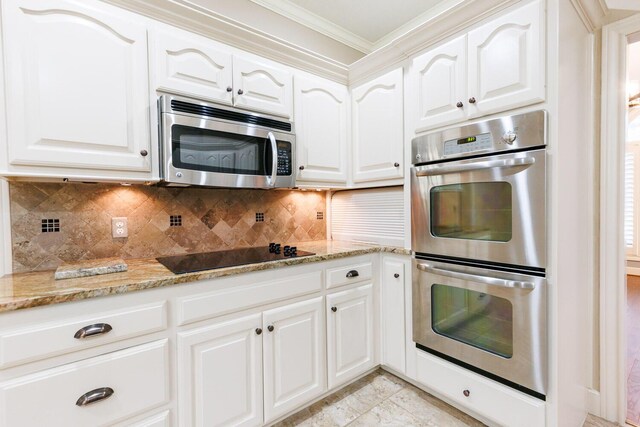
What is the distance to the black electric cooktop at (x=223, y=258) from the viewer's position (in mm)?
1512

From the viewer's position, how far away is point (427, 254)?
187cm

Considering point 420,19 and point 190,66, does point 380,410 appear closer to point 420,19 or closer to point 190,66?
point 190,66

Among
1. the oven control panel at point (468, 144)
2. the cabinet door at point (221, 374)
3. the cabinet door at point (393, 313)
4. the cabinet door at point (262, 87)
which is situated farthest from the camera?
the cabinet door at point (393, 313)

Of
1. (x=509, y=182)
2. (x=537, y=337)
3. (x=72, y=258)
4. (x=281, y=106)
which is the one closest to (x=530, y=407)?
(x=537, y=337)

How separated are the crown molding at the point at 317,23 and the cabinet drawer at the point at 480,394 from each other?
2631 mm

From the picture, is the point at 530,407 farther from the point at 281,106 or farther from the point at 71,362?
the point at 281,106

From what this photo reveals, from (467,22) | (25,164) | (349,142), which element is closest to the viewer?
(25,164)

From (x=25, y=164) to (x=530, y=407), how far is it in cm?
253

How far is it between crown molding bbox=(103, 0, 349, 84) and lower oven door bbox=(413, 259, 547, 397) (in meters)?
1.55

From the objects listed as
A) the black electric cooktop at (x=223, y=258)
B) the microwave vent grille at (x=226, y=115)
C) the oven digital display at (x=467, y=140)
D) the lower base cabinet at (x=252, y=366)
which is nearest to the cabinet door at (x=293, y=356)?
the lower base cabinet at (x=252, y=366)

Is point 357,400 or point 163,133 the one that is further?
point 357,400

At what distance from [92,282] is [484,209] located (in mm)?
1862

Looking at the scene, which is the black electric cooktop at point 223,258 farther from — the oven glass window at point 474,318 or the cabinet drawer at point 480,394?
A: the cabinet drawer at point 480,394

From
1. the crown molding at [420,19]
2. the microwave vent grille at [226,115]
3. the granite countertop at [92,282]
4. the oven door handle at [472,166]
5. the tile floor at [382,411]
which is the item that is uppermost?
the crown molding at [420,19]
